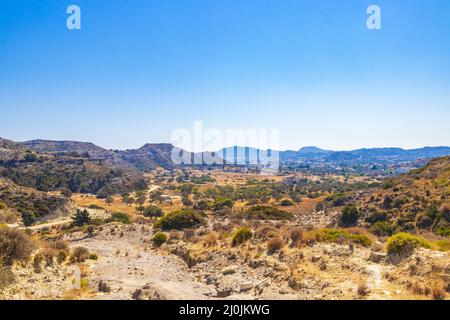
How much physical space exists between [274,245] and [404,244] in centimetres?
610

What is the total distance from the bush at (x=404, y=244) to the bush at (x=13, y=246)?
14.9 m

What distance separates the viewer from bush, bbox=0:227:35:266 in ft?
39.1

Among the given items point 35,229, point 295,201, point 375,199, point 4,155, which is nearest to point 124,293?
point 35,229

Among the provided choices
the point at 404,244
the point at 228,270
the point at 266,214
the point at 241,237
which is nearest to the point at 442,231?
the point at 404,244

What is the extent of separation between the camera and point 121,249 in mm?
22172

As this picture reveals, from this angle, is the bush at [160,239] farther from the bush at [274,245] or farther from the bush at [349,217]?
the bush at [349,217]

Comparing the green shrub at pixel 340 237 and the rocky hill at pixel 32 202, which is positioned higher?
the green shrub at pixel 340 237

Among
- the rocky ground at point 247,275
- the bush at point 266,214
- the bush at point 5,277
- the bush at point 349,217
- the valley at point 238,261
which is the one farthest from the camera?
the bush at point 266,214

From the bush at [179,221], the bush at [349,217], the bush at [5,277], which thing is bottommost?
the bush at [349,217]

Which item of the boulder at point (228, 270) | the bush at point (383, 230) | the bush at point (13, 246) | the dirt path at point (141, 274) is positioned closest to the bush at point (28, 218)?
the dirt path at point (141, 274)

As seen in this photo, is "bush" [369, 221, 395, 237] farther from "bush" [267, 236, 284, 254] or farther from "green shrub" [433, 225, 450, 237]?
"bush" [267, 236, 284, 254]

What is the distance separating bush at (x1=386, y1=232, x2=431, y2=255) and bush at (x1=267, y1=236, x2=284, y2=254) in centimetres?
519

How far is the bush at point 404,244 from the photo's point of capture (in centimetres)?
1352

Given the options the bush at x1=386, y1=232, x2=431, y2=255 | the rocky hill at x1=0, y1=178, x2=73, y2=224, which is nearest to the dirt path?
the bush at x1=386, y1=232, x2=431, y2=255
